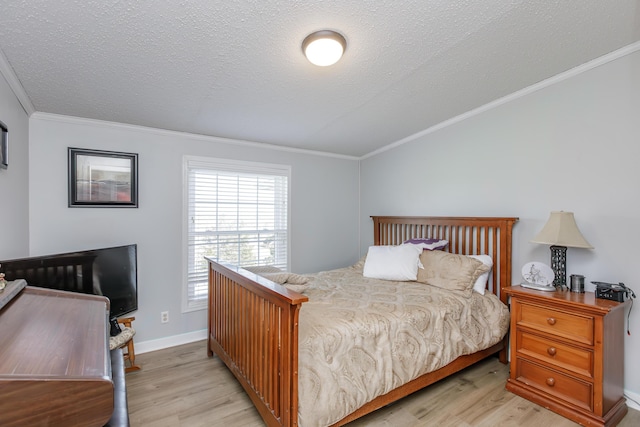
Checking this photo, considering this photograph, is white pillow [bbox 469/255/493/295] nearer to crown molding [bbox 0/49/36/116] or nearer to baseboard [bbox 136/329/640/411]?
baseboard [bbox 136/329/640/411]

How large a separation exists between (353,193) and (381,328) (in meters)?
2.72

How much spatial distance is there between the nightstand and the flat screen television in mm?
3119

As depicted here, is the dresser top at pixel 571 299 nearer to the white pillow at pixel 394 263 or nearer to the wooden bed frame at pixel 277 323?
the wooden bed frame at pixel 277 323

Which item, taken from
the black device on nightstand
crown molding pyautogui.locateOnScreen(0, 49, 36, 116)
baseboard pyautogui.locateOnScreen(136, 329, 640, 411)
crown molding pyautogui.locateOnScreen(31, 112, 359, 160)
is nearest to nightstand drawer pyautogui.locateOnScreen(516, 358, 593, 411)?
the black device on nightstand

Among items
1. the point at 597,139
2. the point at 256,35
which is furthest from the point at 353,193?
the point at 256,35

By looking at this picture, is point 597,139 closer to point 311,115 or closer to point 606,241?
point 606,241

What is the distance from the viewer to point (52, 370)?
2.24 ft

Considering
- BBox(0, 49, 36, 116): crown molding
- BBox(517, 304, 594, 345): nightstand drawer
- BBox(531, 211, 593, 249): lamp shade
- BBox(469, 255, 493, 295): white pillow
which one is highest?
BBox(0, 49, 36, 116): crown molding

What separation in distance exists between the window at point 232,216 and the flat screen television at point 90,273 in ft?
2.20

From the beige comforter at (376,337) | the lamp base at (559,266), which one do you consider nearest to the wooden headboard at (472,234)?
the beige comforter at (376,337)

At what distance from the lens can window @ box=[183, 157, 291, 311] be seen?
3295 mm

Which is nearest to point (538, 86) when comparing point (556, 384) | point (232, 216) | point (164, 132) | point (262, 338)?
point (556, 384)

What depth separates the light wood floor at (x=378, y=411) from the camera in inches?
75.5

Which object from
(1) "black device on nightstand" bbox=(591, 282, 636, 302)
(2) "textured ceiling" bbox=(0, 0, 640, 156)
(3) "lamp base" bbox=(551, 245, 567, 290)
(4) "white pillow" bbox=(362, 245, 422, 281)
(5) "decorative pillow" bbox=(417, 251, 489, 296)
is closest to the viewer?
(2) "textured ceiling" bbox=(0, 0, 640, 156)
